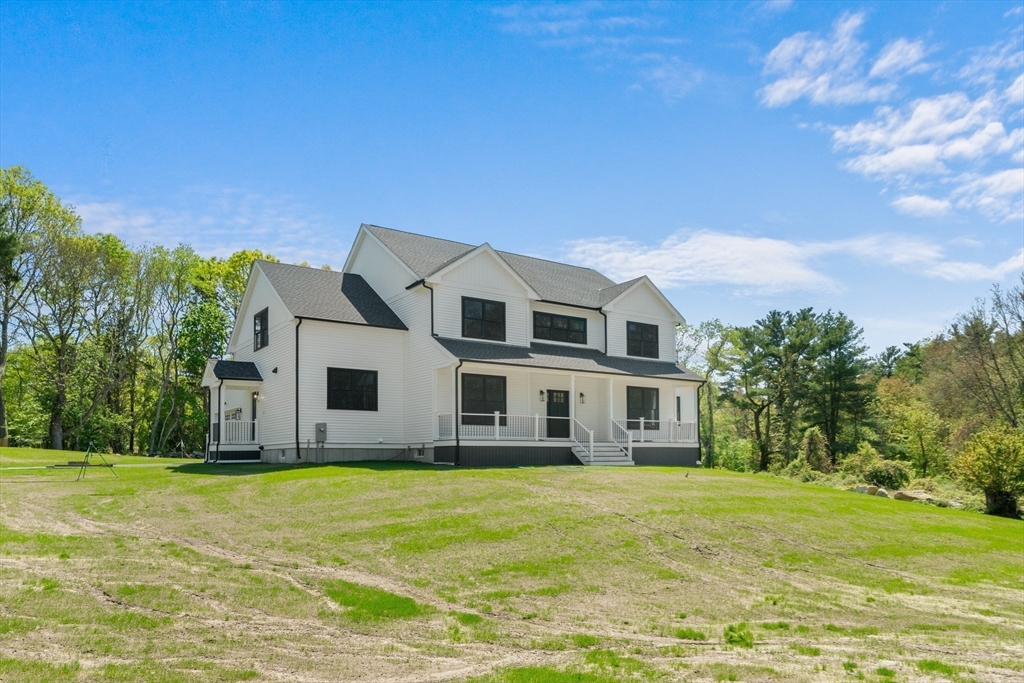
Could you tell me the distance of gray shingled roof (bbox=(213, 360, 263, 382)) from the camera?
28844 mm

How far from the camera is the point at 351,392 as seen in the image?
90.0 ft

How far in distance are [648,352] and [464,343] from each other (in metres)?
9.85

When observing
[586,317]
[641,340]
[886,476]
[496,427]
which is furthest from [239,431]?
[886,476]

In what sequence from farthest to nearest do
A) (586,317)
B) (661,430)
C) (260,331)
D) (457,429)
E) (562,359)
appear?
(586,317), (661,430), (260,331), (562,359), (457,429)

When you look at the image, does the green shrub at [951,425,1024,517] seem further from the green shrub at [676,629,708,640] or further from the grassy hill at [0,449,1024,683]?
the green shrub at [676,629,708,640]

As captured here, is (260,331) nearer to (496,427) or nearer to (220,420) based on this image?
(220,420)

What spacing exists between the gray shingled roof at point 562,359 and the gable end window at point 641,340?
401mm

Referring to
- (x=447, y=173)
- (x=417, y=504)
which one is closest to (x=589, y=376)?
(x=447, y=173)

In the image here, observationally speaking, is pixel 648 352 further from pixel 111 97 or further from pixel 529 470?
pixel 111 97

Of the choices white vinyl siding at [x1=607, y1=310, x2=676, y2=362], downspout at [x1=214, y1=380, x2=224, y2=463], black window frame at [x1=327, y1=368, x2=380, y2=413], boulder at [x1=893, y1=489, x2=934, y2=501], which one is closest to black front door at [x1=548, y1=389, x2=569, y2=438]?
white vinyl siding at [x1=607, y1=310, x2=676, y2=362]

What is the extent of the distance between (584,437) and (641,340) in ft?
21.1

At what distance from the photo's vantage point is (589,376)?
29.4 m

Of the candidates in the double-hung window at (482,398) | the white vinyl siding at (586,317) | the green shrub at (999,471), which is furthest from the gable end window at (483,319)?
the green shrub at (999,471)

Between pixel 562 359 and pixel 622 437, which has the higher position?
pixel 562 359
